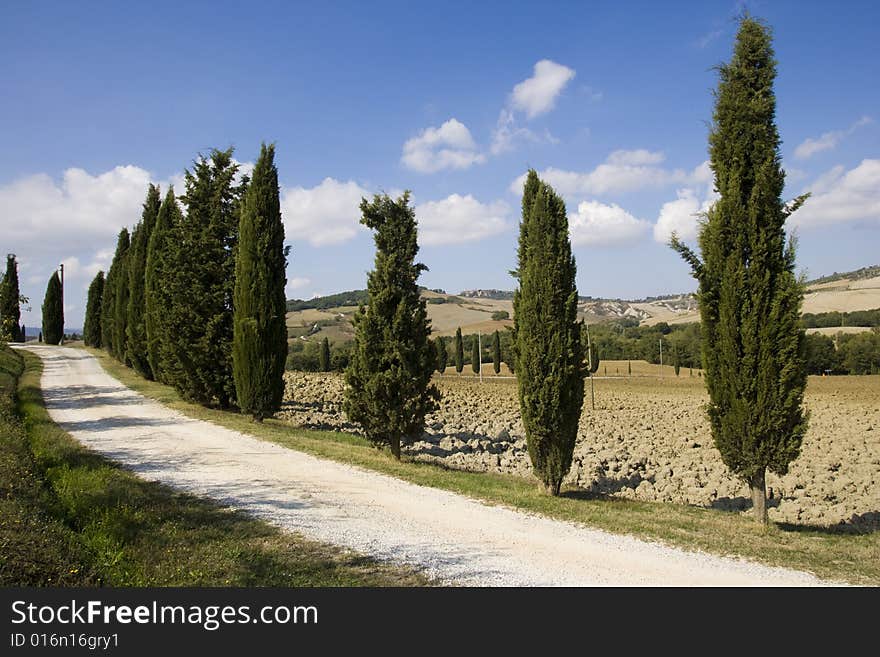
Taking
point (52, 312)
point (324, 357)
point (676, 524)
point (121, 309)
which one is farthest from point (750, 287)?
point (52, 312)

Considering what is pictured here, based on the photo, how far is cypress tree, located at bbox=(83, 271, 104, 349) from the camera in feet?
158

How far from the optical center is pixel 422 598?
5.25 metres

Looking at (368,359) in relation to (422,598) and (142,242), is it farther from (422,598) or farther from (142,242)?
(142,242)

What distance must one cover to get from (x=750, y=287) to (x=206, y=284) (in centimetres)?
1778

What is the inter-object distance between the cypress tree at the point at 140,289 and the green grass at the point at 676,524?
17.9 metres

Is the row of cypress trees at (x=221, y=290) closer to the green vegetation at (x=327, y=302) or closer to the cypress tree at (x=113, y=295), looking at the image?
the cypress tree at (x=113, y=295)

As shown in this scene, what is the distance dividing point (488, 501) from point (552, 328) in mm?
3210

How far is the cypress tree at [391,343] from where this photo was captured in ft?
43.1

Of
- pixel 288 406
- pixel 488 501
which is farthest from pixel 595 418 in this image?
pixel 488 501

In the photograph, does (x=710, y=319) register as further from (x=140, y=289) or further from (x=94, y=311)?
(x=94, y=311)

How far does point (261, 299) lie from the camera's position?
18141mm

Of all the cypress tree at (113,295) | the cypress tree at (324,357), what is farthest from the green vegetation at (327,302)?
the cypress tree at (113,295)

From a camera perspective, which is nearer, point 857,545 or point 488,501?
point 857,545

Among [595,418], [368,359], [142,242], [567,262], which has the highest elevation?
[142,242]
